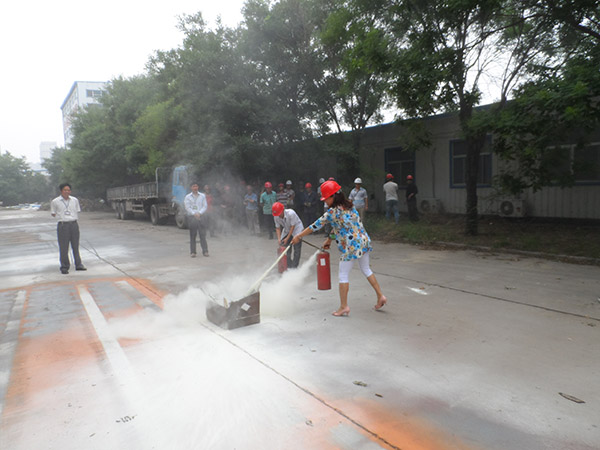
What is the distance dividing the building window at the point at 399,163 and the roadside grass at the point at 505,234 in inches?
122

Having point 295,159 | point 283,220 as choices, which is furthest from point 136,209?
point 283,220

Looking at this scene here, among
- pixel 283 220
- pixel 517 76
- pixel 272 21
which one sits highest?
pixel 272 21

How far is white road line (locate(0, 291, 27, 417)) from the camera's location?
3793 millimetres

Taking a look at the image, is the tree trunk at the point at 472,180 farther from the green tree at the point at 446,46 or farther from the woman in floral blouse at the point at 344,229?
the woman in floral blouse at the point at 344,229

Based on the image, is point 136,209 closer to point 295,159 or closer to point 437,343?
point 295,159

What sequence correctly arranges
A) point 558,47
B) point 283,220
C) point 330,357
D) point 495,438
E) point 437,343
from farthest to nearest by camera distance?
point 558,47 → point 283,220 → point 437,343 → point 330,357 → point 495,438

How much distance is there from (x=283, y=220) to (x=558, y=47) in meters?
7.98

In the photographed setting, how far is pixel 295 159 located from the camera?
56.4 feet

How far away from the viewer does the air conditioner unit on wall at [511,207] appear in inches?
553

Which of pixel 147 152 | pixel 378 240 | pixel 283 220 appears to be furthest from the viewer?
pixel 147 152

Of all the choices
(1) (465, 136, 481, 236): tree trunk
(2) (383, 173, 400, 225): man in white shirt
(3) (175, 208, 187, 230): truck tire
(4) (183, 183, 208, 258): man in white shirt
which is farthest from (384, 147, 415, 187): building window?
(4) (183, 183, 208, 258): man in white shirt

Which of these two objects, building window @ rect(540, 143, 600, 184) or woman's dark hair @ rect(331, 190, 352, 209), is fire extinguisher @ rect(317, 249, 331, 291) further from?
building window @ rect(540, 143, 600, 184)

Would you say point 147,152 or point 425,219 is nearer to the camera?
point 425,219

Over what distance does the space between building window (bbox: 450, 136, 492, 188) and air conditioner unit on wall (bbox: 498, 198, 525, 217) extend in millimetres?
1184
